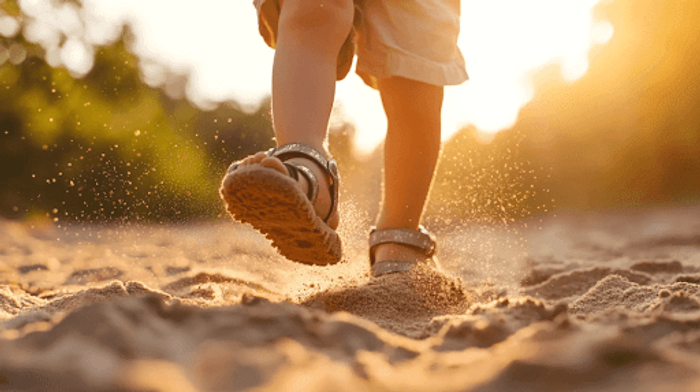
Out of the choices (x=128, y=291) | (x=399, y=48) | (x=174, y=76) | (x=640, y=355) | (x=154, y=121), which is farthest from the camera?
(x=174, y=76)

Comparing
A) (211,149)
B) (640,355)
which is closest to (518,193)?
(211,149)

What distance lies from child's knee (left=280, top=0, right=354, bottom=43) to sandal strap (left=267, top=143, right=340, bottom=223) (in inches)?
11.5

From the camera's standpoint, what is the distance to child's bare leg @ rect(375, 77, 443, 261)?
1563mm

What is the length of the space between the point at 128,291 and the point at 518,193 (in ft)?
17.9

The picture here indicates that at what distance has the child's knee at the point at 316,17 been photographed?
121 cm

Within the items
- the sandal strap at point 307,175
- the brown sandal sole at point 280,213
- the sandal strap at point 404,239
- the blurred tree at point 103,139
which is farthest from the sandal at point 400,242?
the blurred tree at point 103,139

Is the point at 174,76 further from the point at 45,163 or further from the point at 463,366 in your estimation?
the point at 463,366

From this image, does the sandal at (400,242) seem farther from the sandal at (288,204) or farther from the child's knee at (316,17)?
the child's knee at (316,17)

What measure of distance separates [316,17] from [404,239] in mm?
675

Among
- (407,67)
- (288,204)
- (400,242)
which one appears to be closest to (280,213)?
(288,204)

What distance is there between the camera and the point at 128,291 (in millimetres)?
1160

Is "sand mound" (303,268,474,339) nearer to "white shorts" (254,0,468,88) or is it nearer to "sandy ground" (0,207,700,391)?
"sandy ground" (0,207,700,391)

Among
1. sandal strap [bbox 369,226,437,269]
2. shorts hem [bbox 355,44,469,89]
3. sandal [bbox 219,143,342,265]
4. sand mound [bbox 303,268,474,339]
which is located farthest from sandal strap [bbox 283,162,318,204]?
shorts hem [bbox 355,44,469,89]

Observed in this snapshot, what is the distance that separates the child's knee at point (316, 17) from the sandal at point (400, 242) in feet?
1.96
